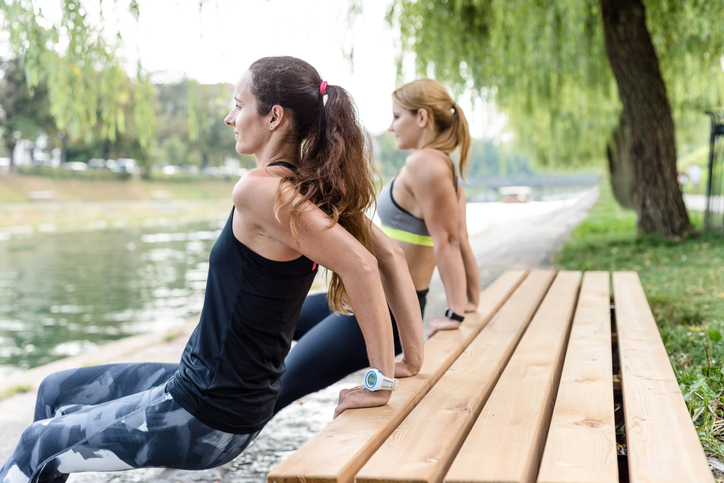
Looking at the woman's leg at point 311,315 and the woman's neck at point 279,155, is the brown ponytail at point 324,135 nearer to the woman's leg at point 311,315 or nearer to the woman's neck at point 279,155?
the woman's neck at point 279,155

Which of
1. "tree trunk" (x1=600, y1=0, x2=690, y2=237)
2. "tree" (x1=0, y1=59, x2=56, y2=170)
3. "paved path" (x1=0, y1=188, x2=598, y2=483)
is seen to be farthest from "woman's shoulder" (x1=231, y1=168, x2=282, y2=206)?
"tree" (x1=0, y1=59, x2=56, y2=170)

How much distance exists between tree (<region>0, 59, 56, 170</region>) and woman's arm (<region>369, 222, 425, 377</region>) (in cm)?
4033

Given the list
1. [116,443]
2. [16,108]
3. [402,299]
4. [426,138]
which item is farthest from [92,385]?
[16,108]

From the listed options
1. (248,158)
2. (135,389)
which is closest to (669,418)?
(135,389)

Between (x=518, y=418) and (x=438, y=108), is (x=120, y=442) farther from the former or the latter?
(x=438, y=108)

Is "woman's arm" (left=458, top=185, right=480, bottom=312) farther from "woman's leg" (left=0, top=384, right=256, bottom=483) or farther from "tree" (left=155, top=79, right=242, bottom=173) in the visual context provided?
"tree" (left=155, top=79, right=242, bottom=173)

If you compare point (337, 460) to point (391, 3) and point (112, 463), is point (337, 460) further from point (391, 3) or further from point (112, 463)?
point (391, 3)

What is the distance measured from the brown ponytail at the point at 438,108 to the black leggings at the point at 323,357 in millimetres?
1019

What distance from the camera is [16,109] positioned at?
38.3 meters

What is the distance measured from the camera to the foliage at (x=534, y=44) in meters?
8.54

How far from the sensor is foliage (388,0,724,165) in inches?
336

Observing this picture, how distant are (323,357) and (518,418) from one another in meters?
0.92

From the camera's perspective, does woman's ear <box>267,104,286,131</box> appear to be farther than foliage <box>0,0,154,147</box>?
No

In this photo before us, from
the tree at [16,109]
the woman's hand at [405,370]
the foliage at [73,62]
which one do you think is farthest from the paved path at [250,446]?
the tree at [16,109]
